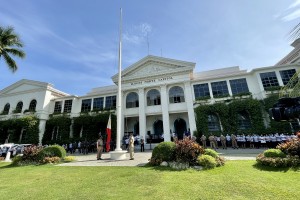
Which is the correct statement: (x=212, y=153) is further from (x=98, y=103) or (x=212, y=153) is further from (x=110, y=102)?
(x=98, y=103)

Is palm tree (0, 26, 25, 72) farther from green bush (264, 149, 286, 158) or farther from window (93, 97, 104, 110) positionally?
green bush (264, 149, 286, 158)

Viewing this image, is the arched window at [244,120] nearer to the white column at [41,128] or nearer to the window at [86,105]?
the window at [86,105]

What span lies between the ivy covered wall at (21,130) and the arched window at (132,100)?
1504 cm

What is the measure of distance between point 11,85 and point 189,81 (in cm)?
3256

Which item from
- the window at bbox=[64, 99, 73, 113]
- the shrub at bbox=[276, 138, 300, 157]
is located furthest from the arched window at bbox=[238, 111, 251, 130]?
the window at bbox=[64, 99, 73, 113]

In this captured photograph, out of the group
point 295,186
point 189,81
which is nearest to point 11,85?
point 189,81

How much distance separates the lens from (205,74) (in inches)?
1041

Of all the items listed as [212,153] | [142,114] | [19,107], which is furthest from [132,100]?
[19,107]

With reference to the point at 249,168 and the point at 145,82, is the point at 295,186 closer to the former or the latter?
the point at 249,168

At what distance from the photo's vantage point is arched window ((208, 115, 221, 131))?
21.0 m

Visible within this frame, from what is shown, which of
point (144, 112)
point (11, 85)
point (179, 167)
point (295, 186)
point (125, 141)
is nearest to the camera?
point (295, 186)

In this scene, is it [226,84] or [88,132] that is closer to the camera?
[226,84]

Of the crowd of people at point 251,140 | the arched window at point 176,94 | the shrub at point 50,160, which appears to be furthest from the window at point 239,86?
the shrub at point 50,160

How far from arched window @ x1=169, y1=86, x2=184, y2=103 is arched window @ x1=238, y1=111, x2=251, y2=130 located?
7709 millimetres
